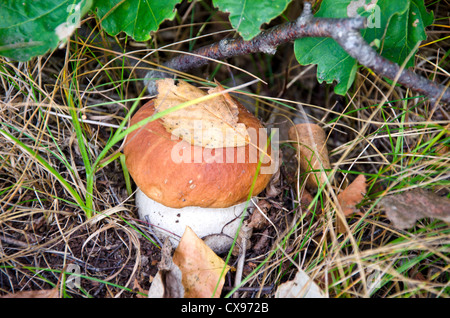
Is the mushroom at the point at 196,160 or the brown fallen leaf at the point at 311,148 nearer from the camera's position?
the mushroom at the point at 196,160

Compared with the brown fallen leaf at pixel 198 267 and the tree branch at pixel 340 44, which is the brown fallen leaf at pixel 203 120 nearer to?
the tree branch at pixel 340 44

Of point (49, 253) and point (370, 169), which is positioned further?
point (370, 169)

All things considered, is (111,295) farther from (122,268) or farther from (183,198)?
(183,198)

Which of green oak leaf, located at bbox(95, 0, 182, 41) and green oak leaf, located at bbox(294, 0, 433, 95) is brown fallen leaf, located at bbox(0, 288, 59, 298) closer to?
green oak leaf, located at bbox(95, 0, 182, 41)

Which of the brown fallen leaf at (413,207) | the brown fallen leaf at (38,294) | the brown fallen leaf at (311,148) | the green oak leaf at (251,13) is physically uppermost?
the green oak leaf at (251,13)

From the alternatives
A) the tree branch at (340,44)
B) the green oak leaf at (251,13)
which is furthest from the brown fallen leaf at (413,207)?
the green oak leaf at (251,13)

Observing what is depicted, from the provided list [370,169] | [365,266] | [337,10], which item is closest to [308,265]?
[365,266]

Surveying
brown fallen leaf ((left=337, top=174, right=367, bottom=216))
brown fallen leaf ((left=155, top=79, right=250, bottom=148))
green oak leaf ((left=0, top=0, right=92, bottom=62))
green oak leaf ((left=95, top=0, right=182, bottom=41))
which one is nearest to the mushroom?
brown fallen leaf ((left=155, top=79, right=250, bottom=148))
